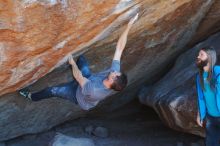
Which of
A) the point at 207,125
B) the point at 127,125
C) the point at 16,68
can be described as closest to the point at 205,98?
the point at 207,125

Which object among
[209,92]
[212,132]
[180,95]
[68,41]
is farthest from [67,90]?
[180,95]

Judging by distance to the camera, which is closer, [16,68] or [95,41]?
[16,68]

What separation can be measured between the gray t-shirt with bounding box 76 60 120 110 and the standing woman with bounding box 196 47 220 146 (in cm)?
105

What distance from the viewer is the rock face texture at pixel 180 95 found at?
7082 mm

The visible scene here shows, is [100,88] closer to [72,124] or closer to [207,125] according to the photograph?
[207,125]

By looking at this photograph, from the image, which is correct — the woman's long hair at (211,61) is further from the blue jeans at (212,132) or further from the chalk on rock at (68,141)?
the chalk on rock at (68,141)

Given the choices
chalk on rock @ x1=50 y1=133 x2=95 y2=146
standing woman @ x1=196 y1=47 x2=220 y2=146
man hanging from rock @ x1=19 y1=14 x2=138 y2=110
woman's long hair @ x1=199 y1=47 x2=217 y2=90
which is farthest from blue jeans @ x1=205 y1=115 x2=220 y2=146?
chalk on rock @ x1=50 y1=133 x2=95 y2=146

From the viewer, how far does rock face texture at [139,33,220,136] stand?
708cm

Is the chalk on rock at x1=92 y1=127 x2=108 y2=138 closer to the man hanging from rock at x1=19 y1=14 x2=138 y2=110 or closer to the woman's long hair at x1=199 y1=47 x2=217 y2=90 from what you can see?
the man hanging from rock at x1=19 y1=14 x2=138 y2=110

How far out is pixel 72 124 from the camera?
8734 mm

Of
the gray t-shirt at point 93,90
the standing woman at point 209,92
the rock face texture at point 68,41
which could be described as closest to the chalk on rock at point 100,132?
the rock face texture at point 68,41

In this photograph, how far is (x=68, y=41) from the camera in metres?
5.48

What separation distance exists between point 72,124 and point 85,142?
1207 mm

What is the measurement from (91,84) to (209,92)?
4.86ft
